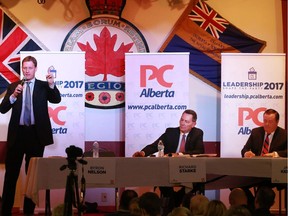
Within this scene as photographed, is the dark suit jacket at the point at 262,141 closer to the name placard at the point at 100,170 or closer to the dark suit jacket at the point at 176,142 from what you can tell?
the dark suit jacket at the point at 176,142

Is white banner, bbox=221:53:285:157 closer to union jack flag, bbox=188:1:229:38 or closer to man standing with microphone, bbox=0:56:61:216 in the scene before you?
union jack flag, bbox=188:1:229:38

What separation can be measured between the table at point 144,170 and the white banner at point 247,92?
9.37 ft

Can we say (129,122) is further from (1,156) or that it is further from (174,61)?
(1,156)

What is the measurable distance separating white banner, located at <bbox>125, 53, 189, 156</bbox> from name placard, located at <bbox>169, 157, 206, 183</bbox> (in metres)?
2.82

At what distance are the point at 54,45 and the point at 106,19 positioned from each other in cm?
85

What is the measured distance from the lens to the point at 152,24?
8.05m

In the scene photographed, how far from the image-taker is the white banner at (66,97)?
24.7 ft

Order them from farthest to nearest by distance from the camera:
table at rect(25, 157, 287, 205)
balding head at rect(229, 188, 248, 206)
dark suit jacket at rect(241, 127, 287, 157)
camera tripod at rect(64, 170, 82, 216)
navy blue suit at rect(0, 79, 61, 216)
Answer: navy blue suit at rect(0, 79, 61, 216), dark suit jacket at rect(241, 127, 287, 157), table at rect(25, 157, 287, 205), balding head at rect(229, 188, 248, 206), camera tripod at rect(64, 170, 82, 216)

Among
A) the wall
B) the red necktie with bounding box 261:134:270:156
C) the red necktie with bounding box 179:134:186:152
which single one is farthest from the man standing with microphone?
the red necktie with bounding box 261:134:270:156

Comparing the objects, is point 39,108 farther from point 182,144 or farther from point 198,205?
point 198,205

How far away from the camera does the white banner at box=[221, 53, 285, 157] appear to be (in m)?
7.56

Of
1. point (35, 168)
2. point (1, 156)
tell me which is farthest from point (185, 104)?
point (35, 168)

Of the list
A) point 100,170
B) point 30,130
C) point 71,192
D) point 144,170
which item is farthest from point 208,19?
point 71,192

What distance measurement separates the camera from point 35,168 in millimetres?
4480
